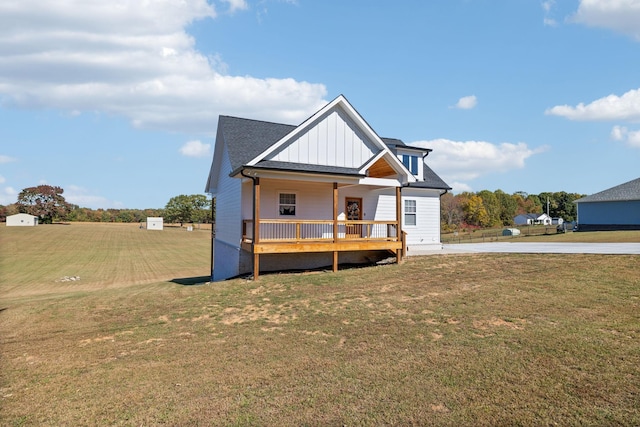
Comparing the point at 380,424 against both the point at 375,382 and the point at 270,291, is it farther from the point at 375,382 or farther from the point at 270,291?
the point at 270,291

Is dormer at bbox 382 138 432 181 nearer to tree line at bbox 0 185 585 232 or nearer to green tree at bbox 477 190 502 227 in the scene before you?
tree line at bbox 0 185 585 232

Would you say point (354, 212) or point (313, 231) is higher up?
point (354, 212)

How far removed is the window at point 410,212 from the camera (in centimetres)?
2188

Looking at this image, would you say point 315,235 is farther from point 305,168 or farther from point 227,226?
point 227,226

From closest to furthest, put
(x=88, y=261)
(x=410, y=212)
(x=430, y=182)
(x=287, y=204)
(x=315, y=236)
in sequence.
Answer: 1. (x=287, y=204)
2. (x=315, y=236)
3. (x=410, y=212)
4. (x=430, y=182)
5. (x=88, y=261)

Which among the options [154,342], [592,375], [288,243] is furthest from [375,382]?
[288,243]

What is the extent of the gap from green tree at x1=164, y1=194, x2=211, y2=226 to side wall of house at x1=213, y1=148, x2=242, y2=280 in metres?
85.1

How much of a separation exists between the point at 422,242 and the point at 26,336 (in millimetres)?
19167

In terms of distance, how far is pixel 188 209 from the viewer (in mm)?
105750

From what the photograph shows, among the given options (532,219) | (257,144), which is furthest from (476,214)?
(257,144)

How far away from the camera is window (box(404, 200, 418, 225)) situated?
21875 millimetres

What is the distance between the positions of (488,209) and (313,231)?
291 feet

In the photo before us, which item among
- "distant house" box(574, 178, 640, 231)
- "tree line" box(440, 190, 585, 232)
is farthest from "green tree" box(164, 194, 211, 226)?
"distant house" box(574, 178, 640, 231)

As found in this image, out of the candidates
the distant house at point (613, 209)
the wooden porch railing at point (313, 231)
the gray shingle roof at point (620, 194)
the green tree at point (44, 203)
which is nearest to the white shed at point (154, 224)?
the green tree at point (44, 203)
